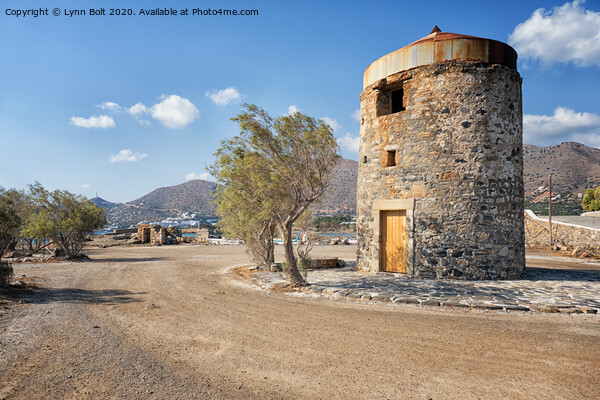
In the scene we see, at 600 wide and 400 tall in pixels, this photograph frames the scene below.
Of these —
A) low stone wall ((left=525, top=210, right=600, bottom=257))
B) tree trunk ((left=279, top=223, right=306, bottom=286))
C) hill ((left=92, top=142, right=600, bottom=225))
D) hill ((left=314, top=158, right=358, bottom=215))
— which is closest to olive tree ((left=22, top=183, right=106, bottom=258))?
hill ((left=92, top=142, right=600, bottom=225))

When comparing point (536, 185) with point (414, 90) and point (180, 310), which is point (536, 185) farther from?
point (180, 310)

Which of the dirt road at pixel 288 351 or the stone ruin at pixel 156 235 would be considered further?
the stone ruin at pixel 156 235

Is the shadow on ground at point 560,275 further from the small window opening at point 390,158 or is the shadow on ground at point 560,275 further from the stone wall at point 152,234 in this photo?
the stone wall at point 152,234

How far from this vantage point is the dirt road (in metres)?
3.55

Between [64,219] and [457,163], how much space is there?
698 inches

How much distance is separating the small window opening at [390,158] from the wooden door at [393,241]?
159cm

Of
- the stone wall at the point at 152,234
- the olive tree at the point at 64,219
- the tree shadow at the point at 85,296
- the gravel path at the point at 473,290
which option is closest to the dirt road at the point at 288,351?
the tree shadow at the point at 85,296

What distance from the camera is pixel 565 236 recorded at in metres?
21.1

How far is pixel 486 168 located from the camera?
10.2 m

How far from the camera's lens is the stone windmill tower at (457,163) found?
10.2m

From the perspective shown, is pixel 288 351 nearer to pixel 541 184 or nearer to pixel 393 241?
pixel 393 241

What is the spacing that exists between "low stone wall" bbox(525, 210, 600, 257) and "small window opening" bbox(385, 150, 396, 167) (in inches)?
535

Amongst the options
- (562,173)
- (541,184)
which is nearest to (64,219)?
(541,184)

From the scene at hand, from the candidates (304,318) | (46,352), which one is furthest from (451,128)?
(46,352)
